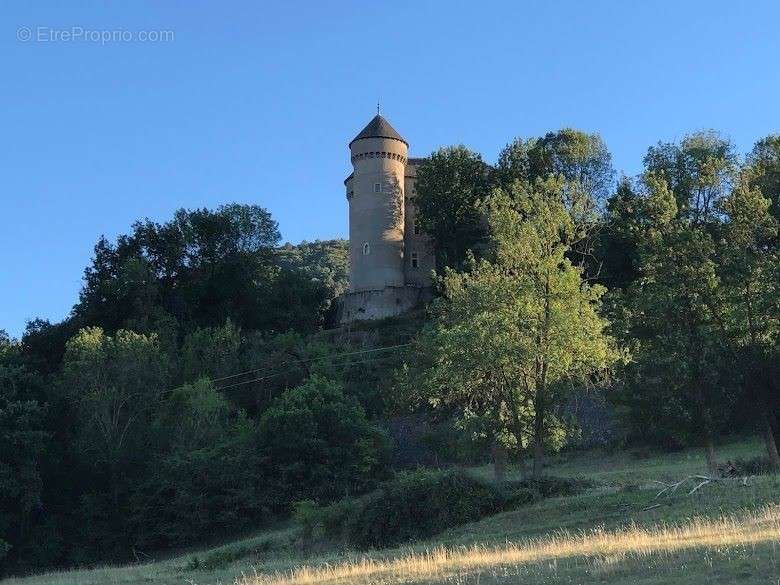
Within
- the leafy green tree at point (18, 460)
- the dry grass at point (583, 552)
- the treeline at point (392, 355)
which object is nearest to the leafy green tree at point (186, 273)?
the treeline at point (392, 355)

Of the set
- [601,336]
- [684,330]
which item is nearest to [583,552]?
[601,336]

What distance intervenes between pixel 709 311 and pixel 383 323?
37.1 metres

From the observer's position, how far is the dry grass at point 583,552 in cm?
1302

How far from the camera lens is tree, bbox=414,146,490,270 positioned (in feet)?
219

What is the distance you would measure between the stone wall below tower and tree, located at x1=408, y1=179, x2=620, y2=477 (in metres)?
37.0

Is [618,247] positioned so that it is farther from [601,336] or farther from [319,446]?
[601,336]

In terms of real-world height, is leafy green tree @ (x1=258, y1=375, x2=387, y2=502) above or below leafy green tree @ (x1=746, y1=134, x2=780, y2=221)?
below

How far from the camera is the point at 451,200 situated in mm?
67375

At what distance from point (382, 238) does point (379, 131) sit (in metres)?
9.15

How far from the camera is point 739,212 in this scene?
1337 inches

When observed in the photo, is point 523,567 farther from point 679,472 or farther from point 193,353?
point 193,353

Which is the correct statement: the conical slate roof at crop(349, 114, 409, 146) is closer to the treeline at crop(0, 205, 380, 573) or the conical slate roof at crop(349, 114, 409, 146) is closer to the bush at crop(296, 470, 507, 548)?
the treeline at crop(0, 205, 380, 573)

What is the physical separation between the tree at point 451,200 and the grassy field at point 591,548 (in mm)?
36358

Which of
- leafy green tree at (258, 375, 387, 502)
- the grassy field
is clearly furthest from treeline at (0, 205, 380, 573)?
the grassy field
